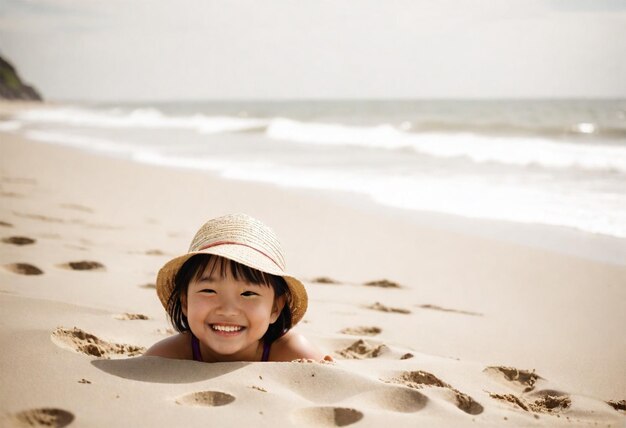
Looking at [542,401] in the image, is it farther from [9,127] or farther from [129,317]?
[9,127]

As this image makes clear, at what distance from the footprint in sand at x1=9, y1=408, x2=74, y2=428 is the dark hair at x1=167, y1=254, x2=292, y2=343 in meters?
0.74

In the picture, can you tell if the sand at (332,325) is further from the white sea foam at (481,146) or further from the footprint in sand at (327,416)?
the white sea foam at (481,146)

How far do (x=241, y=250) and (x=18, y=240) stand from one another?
8.34 ft

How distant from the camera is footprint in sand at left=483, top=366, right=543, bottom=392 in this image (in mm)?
2781

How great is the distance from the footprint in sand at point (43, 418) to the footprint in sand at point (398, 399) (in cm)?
97

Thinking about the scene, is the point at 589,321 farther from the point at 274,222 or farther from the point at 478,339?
the point at 274,222

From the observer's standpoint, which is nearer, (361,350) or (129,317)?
(361,350)

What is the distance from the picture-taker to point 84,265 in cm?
402


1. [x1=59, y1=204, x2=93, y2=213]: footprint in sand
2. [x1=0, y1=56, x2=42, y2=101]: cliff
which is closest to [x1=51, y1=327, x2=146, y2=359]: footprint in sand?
[x1=59, y1=204, x2=93, y2=213]: footprint in sand

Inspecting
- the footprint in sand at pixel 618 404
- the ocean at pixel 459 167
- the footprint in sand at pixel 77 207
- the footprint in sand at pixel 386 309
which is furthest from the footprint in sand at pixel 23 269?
the ocean at pixel 459 167

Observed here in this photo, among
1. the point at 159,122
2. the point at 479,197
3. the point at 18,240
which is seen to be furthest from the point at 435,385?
the point at 159,122

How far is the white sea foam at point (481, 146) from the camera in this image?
34.4ft

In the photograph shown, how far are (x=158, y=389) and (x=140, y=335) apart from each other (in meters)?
0.95

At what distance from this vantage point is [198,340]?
2621mm
